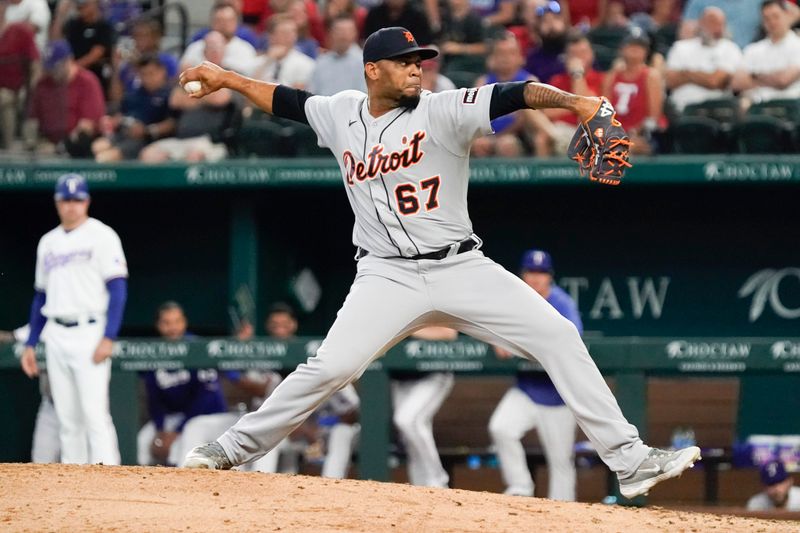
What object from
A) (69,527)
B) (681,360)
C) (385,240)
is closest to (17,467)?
(69,527)

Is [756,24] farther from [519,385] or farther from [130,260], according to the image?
[130,260]

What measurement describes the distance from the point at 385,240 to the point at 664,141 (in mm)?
4428

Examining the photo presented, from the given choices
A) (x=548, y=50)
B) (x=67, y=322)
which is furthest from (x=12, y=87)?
(x=548, y=50)

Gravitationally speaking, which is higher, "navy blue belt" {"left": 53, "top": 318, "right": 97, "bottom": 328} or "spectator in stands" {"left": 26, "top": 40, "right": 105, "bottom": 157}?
"spectator in stands" {"left": 26, "top": 40, "right": 105, "bottom": 157}

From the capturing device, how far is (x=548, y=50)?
962cm

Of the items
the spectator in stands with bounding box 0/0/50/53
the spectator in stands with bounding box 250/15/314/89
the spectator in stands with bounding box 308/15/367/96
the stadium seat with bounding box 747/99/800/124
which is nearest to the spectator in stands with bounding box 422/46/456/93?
the spectator in stands with bounding box 308/15/367/96

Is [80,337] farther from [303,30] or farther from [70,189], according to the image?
[303,30]

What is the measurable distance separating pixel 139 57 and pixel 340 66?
198 cm

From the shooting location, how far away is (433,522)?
185 inches

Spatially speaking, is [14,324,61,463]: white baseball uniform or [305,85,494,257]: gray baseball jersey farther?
[14,324,61,463]: white baseball uniform

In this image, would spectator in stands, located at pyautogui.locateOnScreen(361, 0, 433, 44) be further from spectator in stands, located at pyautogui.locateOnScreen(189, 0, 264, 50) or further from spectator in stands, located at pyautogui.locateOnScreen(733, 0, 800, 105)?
spectator in stands, located at pyautogui.locateOnScreen(733, 0, 800, 105)

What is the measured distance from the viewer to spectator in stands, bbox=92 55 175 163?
31.8ft

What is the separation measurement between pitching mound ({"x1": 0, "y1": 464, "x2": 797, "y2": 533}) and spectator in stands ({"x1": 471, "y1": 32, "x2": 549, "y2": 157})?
4.09 meters

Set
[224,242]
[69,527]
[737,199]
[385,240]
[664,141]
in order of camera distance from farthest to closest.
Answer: [224,242]
[737,199]
[664,141]
[385,240]
[69,527]
